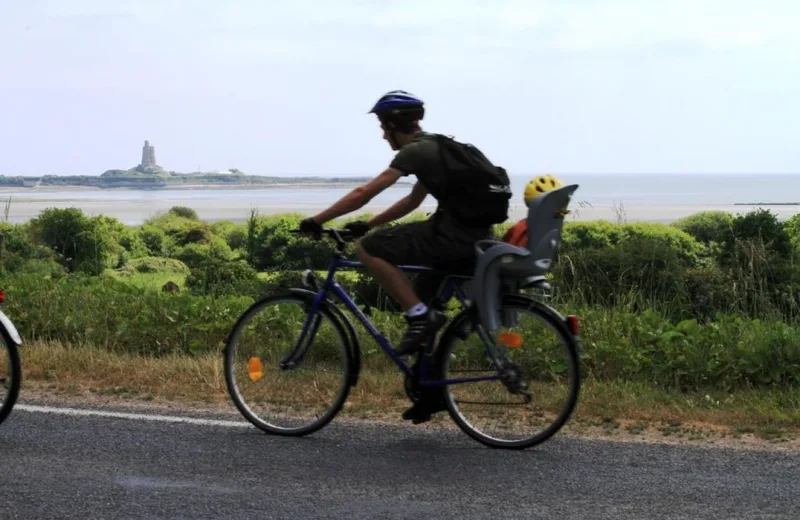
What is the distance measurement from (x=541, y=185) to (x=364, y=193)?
996mm

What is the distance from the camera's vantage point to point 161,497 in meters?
4.93

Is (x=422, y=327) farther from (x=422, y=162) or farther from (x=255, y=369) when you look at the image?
(x=255, y=369)

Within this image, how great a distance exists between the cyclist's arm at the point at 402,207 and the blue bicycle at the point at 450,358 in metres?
0.22

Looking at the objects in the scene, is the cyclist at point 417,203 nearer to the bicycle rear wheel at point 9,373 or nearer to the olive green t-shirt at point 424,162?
the olive green t-shirt at point 424,162

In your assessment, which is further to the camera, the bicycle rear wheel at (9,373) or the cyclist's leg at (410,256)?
the bicycle rear wheel at (9,373)

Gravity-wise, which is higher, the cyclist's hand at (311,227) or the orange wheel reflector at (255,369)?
the cyclist's hand at (311,227)

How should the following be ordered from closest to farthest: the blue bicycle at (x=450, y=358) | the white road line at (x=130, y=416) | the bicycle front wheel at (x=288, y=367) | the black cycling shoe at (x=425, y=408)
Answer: the blue bicycle at (x=450, y=358) < the black cycling shoe at (x=425, y=408) < the bicycle front wheel at (x=288, y=367) < the white road line at (x=130, y=416)

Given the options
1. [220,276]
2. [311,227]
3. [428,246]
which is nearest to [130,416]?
[311,227]

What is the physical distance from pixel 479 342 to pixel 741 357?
7.21 feet

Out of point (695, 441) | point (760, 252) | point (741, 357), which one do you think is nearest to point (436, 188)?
point (695, 441)

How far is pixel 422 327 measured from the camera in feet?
19.3

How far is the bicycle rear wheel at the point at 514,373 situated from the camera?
5.80m

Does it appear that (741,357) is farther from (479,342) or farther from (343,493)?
(343,493)

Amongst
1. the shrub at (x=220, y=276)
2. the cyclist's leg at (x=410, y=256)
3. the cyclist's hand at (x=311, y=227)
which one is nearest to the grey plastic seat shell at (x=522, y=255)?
the cyclist's leg at (x=410, y=256)
